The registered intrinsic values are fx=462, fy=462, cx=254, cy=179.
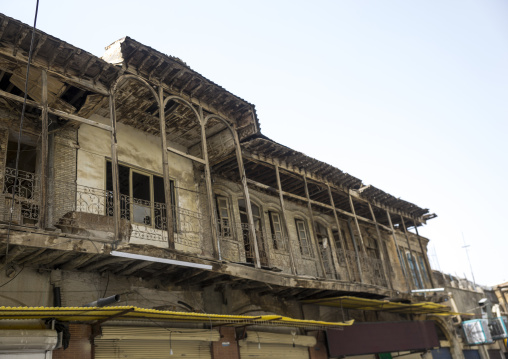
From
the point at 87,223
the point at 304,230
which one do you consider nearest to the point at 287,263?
the point at 304,230

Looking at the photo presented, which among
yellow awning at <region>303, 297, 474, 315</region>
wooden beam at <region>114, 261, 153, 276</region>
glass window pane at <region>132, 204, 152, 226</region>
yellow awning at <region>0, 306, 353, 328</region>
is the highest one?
glass window pane at <region>132, 204, 152, 226</region>

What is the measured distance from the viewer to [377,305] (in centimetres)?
1504

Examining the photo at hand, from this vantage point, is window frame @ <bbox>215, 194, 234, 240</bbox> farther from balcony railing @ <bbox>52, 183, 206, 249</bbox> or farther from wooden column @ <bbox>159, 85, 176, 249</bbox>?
wooden column @ <bbox>159, 85, 176, 249</bbox>

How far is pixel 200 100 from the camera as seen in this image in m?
11.8

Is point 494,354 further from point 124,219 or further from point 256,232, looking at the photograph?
point 124,219

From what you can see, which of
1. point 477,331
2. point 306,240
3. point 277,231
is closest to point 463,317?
A: point 477,331

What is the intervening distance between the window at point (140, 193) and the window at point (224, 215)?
5.96 ft

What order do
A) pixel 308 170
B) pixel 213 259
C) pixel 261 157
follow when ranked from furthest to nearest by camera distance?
pixel 308 170, pixel 261 157, pixel 213 259

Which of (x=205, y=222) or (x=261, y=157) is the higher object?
(x=261, y=157)

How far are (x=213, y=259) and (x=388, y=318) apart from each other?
1050cm

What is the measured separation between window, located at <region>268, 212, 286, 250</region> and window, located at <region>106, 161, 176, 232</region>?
13.4 feet

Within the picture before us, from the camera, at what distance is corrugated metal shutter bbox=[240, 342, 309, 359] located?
1110cm

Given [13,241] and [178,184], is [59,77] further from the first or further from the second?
[178,184]

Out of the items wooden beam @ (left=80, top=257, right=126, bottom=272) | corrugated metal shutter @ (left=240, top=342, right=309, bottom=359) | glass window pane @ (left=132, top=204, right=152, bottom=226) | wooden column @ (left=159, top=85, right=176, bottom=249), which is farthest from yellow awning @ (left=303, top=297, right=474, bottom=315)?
wooden beam @ (left=80, top=257, right=126, bottom=272)
